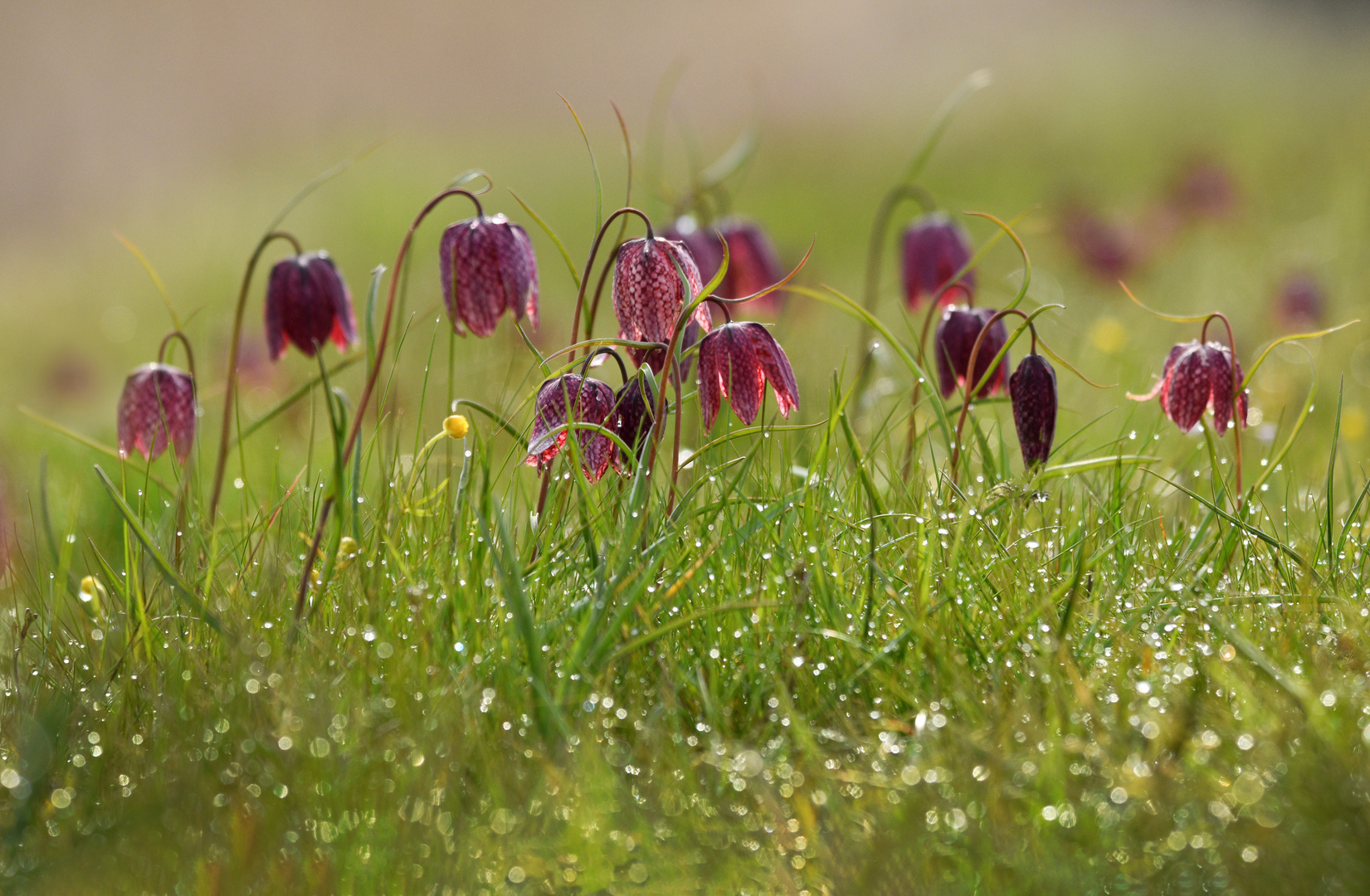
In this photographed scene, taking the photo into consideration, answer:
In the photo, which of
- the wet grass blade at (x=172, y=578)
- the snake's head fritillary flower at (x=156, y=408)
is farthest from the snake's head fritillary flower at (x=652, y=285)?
the snake's head fritillary flower at (x=156, y=408)

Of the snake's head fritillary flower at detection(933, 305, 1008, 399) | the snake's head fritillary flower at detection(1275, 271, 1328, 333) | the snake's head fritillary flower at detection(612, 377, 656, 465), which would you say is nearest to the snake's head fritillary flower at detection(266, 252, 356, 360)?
the snake's head fritillary flower at detection(612, 377, 656, 465)

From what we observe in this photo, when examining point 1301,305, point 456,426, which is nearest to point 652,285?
point 456,426

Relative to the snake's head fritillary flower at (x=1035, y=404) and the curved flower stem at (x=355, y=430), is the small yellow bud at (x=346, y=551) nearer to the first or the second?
the curved flower stem at (x=355, y=430)

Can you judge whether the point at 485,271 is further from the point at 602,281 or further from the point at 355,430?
the point at 355,430

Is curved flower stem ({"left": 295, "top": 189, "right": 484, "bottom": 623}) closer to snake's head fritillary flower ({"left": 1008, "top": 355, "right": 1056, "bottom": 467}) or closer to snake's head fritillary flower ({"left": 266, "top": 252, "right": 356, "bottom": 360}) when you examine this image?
A: snake's head fritillary flower ({"left": 266, "top": 252, "right": 356, "bottom": 360})

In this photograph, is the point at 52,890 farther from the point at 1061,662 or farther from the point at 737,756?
the point at 1061,662

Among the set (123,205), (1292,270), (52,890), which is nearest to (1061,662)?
(52,890)
